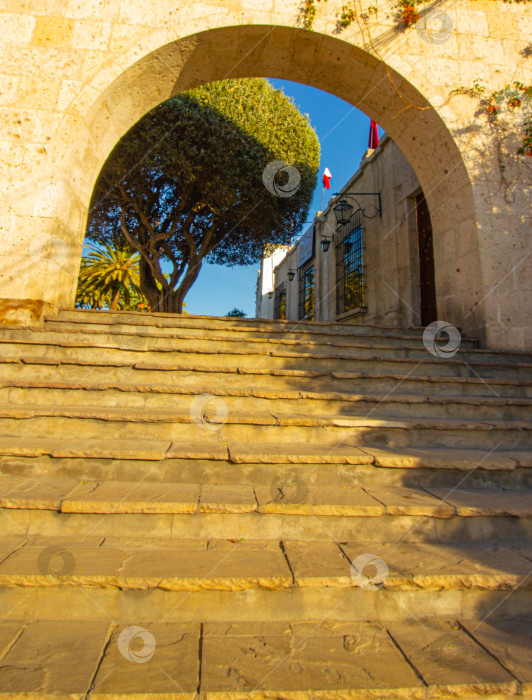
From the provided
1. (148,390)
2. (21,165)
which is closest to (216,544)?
(148,390)

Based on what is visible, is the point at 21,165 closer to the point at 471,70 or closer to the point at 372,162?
the point at 471,70

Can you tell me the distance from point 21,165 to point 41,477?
369 cm

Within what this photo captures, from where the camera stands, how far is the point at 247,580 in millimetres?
1527

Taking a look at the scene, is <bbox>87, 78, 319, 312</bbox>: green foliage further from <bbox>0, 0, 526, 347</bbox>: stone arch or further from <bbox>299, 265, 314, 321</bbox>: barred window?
<bbox>0, 0, 526, 347</bbox>: stone arch

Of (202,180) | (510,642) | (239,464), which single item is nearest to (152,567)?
(239,464)

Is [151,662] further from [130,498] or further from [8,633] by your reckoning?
[130,498]

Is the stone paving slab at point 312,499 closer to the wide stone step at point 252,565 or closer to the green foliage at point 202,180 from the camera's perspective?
the wide stone step at point 252,565

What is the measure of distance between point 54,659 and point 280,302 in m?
20.0

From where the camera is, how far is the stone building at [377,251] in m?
8.23

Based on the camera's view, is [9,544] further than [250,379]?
No

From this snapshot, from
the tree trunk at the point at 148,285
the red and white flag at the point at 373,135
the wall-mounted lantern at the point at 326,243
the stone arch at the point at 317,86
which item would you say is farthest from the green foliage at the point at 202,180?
A: the stone arch at the point at 317,86

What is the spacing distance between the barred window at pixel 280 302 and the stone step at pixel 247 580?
18377 mm

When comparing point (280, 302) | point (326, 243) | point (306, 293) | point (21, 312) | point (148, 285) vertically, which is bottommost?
point (21, 312)

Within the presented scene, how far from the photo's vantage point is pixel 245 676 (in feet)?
4.08
